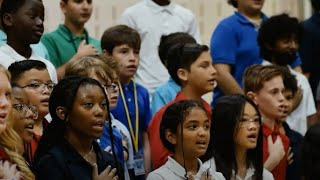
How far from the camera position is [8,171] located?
515 centimetres

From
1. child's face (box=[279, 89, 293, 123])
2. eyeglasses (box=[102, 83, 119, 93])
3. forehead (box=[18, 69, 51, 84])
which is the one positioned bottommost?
child's face (box=[279, 89, 293, 123])

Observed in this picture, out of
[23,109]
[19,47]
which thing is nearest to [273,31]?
[19,47]

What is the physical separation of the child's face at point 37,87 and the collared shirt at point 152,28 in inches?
93.0

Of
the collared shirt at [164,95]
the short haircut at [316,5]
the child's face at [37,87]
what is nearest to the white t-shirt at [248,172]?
the child's face at [37,87]

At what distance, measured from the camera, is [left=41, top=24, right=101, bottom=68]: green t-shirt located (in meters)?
7.68

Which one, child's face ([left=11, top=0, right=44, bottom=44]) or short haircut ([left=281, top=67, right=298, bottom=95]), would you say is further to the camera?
short haircut ([left=281, top=67, right=298, bottom=95])

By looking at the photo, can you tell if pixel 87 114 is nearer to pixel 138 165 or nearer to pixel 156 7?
pixel 138 165

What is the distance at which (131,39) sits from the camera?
736cm

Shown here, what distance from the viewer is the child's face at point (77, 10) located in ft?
26.0

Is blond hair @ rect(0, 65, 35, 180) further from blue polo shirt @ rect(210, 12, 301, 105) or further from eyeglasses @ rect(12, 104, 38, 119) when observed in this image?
blue polo shirt @ rect(210, 12, 301, 105)

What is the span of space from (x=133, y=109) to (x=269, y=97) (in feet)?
3.05

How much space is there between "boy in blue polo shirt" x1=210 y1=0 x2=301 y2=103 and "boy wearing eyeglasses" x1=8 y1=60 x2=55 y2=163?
2.34 meters

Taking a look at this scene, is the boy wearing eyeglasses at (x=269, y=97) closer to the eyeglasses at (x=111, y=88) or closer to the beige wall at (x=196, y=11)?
the eyeglasses at (x=111, y=88)

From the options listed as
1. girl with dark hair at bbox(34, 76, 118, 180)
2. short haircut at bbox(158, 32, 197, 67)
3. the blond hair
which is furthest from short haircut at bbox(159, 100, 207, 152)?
short haircut at bbox(158, 32, 197, 67)
